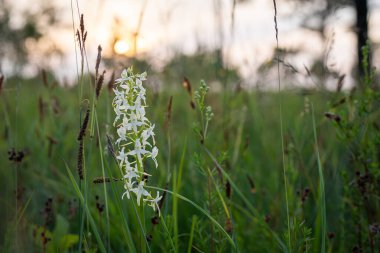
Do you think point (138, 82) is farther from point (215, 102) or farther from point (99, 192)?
point (215, 102)

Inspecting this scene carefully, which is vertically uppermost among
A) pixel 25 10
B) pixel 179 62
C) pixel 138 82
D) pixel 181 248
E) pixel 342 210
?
pixel 25 10

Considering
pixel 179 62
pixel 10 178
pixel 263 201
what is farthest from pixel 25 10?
pixel 263 201

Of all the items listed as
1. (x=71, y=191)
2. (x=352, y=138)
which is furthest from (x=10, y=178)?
(x=352, y=138)

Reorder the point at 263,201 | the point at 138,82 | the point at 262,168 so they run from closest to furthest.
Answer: the point at 138,82
the point at 263,201
the point at 262,168

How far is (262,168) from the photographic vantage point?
3709 mm

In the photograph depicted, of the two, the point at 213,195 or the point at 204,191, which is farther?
the point at 204,191

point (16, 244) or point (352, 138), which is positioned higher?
point (352, 138)

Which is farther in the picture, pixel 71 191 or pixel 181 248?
Answer: pixel 71 191

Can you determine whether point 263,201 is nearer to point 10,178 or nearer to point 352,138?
point 352,138

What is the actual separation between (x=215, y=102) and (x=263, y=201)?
1970 millimetres

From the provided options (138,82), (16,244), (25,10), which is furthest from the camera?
(25,10)

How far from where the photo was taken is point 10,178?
9.89ft

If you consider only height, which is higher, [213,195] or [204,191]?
[213,195]

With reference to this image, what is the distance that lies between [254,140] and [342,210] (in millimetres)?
2080
